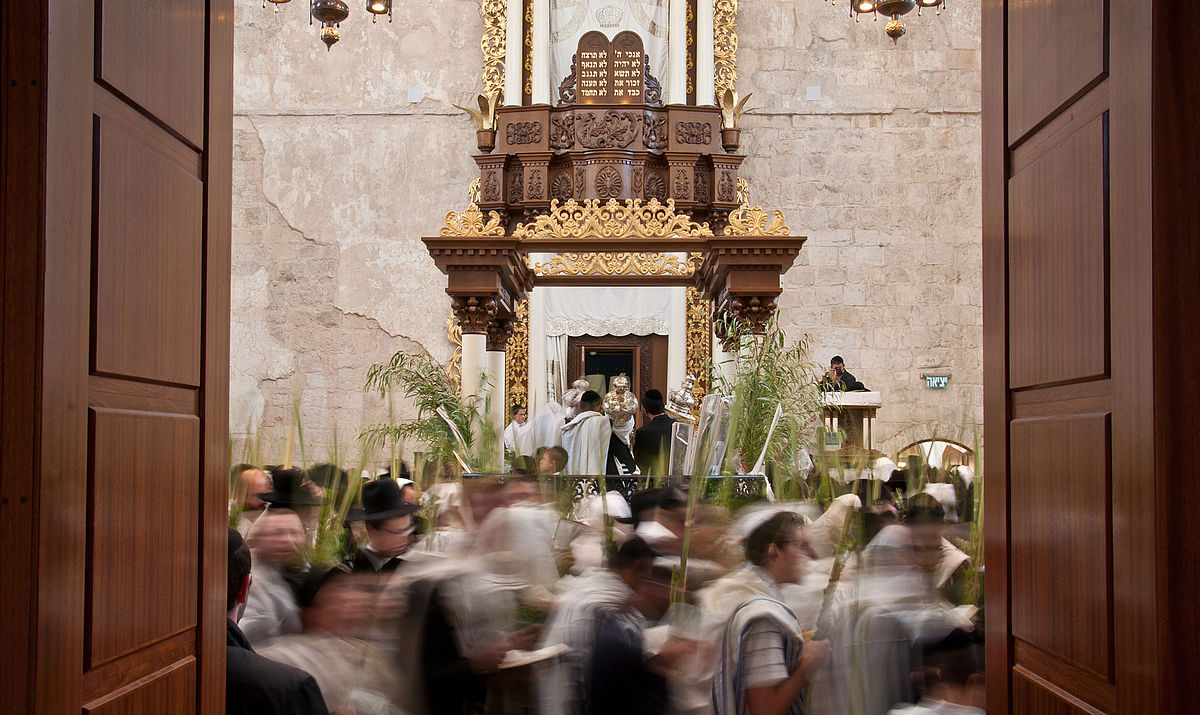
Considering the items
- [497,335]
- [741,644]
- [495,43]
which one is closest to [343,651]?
[741,644]

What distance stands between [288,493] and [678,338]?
816 cm

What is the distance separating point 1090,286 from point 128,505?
190cm

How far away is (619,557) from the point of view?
10.7ft

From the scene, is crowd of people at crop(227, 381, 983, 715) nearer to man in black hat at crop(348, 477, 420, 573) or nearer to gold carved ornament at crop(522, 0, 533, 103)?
man in black hat at crop(348, 477, 420, 573)

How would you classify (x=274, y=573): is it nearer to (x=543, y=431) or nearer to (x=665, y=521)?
(x=665, y=521)

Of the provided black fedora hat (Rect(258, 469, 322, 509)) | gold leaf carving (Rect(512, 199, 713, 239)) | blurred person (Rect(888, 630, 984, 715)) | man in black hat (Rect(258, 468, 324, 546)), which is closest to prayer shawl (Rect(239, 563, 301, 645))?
man in black hat (Rect(258, 468, 324, 546))

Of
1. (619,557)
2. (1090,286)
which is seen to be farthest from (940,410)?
(1090,286)

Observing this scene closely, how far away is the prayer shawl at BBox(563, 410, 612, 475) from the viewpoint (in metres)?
6.99

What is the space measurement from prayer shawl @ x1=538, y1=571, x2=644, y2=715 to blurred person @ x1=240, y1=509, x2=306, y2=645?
0.97 metres

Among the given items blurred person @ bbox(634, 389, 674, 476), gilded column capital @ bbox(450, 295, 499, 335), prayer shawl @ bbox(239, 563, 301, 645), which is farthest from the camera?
gilded column capital @ bbox(450, 295, 499, 335)

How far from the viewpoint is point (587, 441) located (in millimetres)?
7090

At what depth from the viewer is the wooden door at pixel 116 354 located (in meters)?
1.64

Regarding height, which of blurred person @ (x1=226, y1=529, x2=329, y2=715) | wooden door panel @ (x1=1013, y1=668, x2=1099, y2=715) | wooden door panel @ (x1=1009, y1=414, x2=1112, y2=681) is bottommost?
blurred person @ (x1=226, y1=529, x2=329, y2=715)

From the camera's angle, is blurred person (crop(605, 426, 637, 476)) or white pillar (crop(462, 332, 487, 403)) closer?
blurred person (crop(605, 426, 637, 476))
